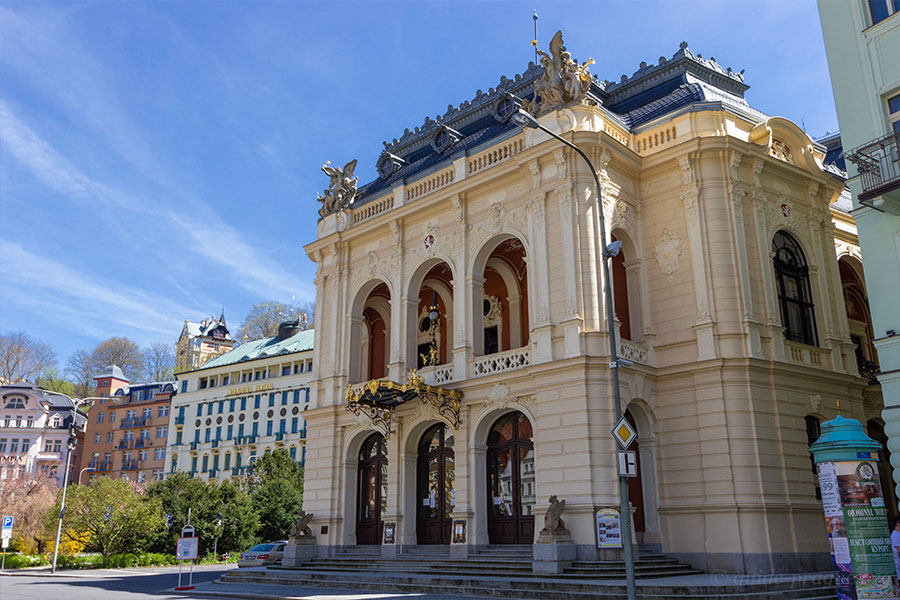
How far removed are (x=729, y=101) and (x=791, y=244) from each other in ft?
18.7

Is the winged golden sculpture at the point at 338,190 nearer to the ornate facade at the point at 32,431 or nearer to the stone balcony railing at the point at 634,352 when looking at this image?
the stone balcony railing at the point at 634,352

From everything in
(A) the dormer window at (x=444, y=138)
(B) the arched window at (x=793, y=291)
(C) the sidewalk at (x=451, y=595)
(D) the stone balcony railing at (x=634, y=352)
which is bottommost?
(C) the sidewalk at (x=451, y=595)

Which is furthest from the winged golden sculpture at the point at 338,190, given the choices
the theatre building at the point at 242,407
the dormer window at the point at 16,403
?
the dormer window at the point at 16,403

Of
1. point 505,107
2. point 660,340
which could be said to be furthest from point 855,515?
point 505,107

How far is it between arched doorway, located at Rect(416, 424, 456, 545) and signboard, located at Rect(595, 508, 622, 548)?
614 centimetres

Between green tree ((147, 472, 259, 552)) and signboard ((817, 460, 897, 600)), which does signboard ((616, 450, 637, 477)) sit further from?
green tree ((147, 472, 259, 552))

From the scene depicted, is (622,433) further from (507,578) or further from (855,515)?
(507,578)

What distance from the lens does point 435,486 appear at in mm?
24859

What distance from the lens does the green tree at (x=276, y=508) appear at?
43.3 metres

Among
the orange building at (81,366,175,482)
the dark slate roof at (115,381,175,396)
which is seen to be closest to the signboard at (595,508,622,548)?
the orange building at (81,366,175,482)

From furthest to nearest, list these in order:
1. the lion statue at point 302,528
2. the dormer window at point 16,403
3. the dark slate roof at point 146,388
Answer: the dormer window at point 16,403
the dark slate roof at point 146,388
the lion statue at point 302,528

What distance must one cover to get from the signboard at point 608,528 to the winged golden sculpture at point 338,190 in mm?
16649

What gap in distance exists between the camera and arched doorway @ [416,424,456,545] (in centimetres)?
2438

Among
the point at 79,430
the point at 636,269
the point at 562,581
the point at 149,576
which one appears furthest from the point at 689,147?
the point at 79,430
